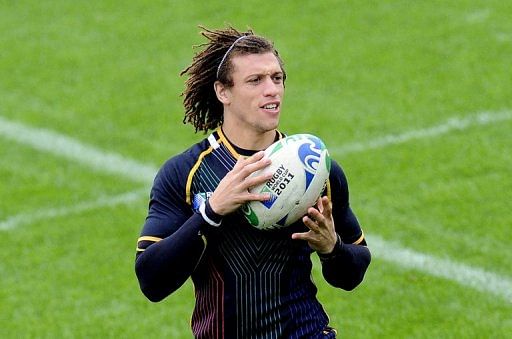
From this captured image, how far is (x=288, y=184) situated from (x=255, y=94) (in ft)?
1.55

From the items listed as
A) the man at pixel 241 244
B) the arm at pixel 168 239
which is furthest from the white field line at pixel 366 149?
the arm at pixel 168 239

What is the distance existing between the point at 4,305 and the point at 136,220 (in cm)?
163

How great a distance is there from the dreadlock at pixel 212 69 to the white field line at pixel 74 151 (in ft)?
17.0

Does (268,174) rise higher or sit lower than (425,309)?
higher

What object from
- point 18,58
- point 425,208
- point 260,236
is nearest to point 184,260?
point 260,236

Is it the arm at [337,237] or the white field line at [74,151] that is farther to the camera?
the white field line at [74,151]

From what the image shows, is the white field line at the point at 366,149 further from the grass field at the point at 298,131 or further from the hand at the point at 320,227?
the hand at the point at 320,227

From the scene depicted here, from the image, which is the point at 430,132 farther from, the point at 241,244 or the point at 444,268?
the point at 241,244

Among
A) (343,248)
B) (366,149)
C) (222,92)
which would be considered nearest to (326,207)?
(343,248)

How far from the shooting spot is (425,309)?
878 centimetres

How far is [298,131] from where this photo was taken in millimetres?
12031

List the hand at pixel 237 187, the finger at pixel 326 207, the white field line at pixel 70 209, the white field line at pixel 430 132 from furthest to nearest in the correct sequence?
the white field line at pixel 430 132 < the white field line at pixel 70 209 < the finger at pixel 326 207 < the hand at pixel 237 187

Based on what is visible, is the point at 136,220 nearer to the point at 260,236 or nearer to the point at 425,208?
the point at 425,208

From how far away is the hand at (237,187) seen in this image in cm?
544
